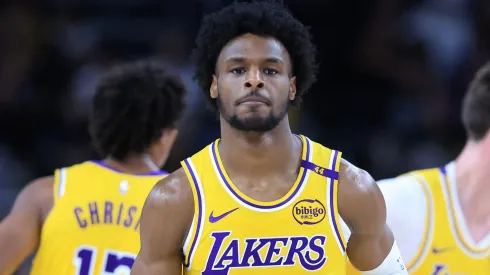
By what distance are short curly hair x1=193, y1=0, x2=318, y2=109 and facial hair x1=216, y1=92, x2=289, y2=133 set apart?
252 mm

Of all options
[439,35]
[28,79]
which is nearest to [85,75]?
[28,79]

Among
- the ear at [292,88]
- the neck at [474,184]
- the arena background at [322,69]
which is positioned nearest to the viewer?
the ear at [292,88]

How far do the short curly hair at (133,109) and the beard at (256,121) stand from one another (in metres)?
1.19

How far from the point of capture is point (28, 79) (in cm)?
780

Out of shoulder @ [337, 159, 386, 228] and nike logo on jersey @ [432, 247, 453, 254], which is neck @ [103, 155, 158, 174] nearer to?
shoulder @ [337, 159, 386, 228]

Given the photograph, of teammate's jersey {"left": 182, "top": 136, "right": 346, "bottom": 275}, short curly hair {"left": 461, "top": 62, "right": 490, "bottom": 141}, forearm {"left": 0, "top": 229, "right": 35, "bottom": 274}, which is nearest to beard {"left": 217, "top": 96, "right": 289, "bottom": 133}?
teammate's jersey {"left": 182, "top": 136, "right": 346, "bottom": 275}

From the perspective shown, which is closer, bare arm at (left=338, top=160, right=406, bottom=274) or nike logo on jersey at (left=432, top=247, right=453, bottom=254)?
bare arm at (left=338, top=160, right=406, bottom=274)

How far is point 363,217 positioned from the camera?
314cm

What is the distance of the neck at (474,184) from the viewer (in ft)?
13.3

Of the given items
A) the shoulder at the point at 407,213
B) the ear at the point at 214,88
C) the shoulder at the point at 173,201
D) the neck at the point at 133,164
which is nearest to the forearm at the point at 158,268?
the shoulder at the point at 173,201

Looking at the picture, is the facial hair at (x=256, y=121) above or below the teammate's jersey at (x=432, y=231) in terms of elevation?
above

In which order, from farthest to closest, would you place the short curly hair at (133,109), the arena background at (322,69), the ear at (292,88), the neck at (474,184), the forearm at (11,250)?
the arena background at (322,69)
the short curly hair at (133,109)
the neck at (474,184)
the forearm at (11,250)
the ear at (292,88)

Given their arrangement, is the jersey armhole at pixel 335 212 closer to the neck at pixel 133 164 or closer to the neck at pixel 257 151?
the neck at pixel 257 151

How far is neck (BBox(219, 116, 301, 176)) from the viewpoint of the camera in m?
3.15
